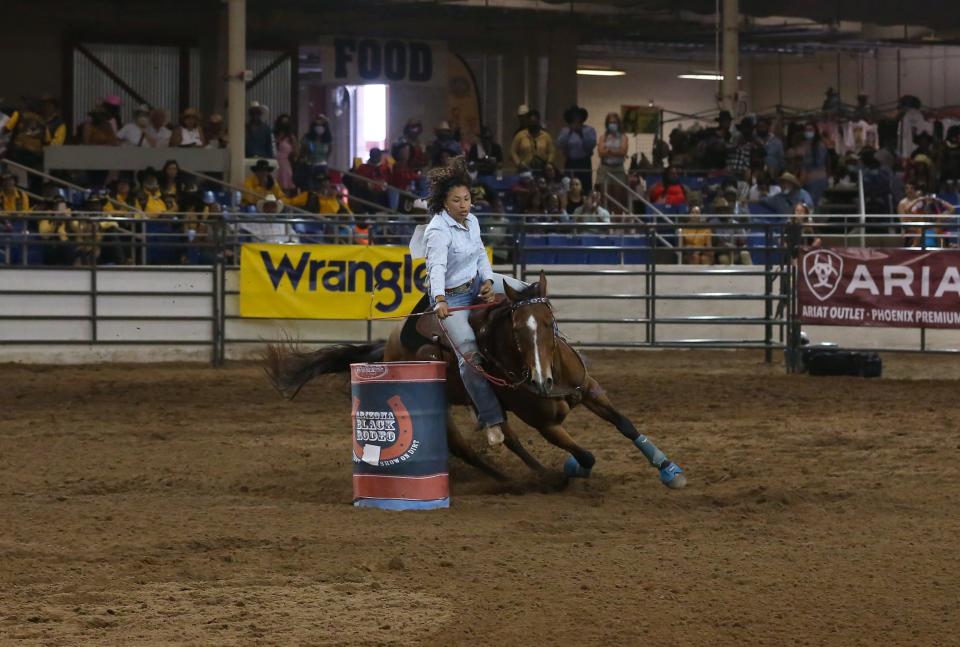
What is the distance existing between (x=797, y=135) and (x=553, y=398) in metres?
16.3

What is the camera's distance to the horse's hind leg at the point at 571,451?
27.3 ft

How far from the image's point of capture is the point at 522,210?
20547 mm

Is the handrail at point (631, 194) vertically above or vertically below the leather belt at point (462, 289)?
above

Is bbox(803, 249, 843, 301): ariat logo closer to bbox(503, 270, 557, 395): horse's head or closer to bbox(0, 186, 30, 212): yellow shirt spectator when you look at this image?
bbox(503, 270, 557, 395): horse's head

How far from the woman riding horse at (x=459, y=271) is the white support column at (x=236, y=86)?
42.4ft

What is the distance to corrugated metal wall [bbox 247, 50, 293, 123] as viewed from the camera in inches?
1109

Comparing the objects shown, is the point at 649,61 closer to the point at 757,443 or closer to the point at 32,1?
the point at 32,1

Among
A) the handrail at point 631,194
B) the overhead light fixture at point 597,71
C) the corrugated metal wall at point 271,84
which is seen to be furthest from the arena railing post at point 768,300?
the overhead light fixture at point 597,71

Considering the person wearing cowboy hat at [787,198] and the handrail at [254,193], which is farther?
the person wearing cowboy hat at [787,198]

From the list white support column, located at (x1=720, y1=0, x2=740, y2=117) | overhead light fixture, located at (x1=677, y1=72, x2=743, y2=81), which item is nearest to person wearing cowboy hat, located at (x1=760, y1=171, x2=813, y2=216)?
white support column, located at (x1=720, y1=0, x2=740, y2=117)

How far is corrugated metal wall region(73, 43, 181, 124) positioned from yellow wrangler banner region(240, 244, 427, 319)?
38.8 feet

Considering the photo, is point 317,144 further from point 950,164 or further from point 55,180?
point 950,164

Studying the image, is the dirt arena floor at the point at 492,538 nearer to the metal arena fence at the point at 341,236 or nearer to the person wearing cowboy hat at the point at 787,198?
the metal arena fence at the point at 341,236

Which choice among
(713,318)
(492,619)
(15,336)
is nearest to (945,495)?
(492,619)
